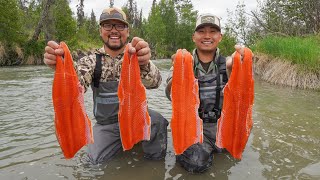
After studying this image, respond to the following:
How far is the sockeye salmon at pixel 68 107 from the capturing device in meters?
3.42

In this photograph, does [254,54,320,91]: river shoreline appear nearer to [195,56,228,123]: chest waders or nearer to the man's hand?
[195,56,228,123]: chest waders

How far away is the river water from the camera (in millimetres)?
4496

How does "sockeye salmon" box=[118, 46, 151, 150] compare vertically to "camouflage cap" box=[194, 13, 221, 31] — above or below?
below

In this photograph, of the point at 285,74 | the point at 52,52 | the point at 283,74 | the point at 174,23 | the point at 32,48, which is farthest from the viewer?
the point at 174,23

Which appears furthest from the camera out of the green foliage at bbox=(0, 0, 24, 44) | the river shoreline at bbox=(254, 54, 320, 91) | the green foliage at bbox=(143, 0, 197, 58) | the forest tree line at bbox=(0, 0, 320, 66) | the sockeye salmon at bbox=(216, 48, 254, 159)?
the green foliage at bbox=(143, 0, 197, 58)

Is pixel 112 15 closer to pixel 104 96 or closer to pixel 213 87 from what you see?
pixel 104 96

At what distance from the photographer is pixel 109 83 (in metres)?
4.89

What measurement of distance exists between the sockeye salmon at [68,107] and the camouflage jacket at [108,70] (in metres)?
0.90

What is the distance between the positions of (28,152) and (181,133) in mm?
2947

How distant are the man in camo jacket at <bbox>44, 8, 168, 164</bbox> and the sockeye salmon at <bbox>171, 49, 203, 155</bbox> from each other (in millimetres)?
1067

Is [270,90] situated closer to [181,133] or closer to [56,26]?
[181,133]

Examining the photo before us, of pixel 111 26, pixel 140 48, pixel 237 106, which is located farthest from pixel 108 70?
pixel 237 106

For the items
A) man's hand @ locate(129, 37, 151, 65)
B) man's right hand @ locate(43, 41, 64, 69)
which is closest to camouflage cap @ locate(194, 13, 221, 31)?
man's hand @ locate(129, 37, 151, 65)

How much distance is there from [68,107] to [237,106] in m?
1.86
